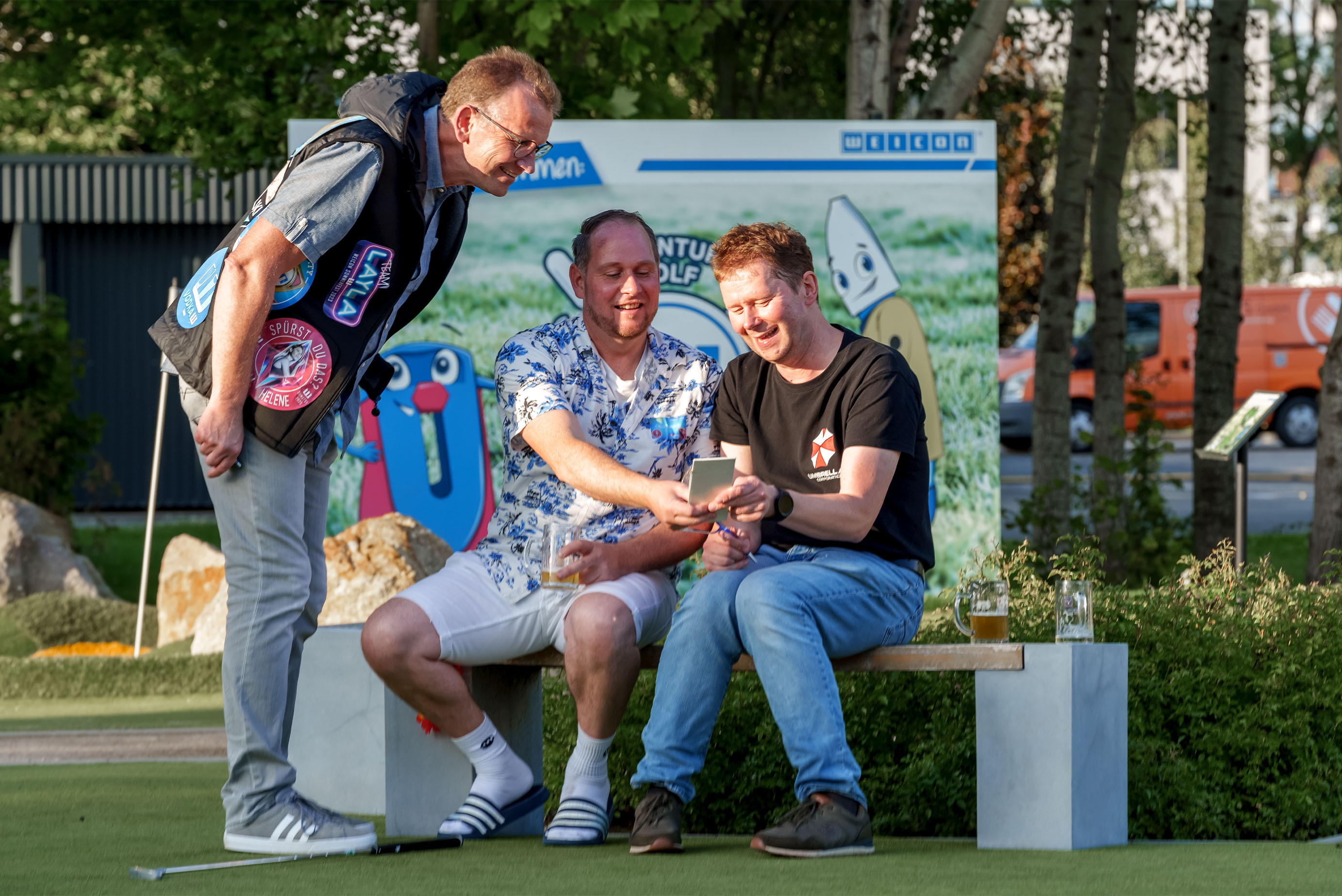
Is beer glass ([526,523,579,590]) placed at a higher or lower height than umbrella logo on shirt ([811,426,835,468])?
lower

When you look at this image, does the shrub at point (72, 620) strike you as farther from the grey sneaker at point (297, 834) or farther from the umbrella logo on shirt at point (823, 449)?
the umbrella logo on shirt at point (823, 449)

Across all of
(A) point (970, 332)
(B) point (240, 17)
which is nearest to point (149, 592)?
(B) point (240, 17)

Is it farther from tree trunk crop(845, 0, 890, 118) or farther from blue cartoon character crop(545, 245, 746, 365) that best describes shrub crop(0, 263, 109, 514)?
tree trunk crop(845, 0, 890, 118)

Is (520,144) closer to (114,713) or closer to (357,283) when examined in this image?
(357,283)

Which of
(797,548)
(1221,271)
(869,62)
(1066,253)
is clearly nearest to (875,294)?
(869,62)

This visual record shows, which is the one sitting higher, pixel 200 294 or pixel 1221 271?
pixel 1221 271

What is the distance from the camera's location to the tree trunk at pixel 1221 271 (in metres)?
10.6

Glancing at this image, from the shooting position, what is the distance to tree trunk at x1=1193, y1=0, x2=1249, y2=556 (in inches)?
416

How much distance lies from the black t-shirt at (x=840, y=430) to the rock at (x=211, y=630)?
4.81 m

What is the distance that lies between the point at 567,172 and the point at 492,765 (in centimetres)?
535

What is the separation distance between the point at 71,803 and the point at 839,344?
2359mm

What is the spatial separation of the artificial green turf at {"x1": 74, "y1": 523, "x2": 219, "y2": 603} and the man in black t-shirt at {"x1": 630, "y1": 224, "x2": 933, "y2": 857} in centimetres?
814

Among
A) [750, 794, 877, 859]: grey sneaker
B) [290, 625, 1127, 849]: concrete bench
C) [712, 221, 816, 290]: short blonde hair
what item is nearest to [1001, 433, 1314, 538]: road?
[290, 625, 1127, 849]: concrete bench

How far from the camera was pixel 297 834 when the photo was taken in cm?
365
